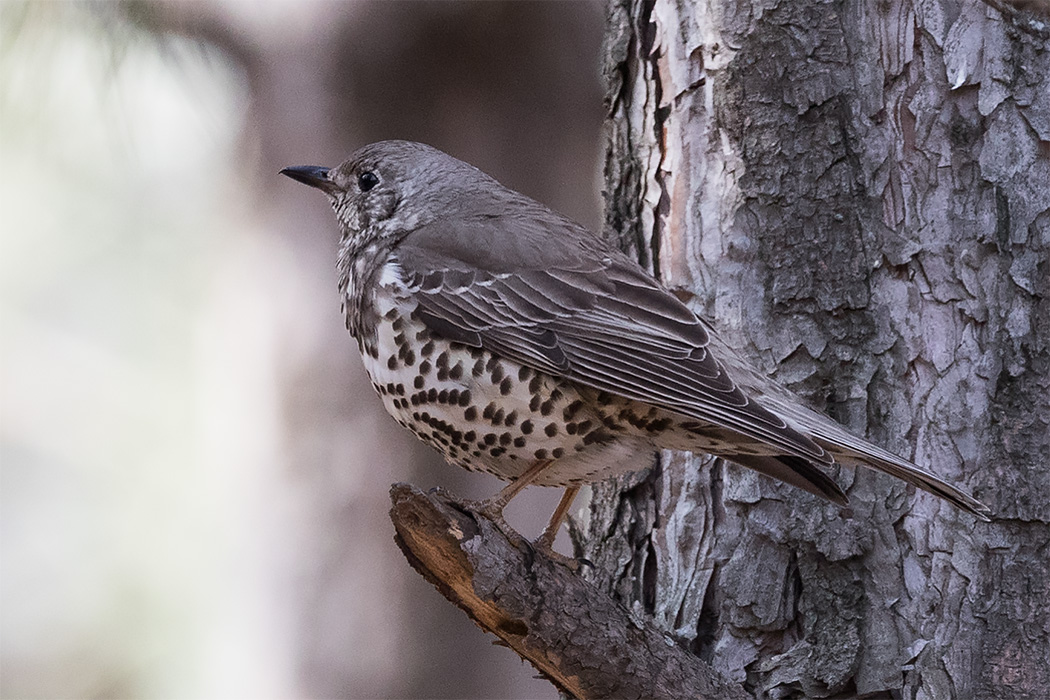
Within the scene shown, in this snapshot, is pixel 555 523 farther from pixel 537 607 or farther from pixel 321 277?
pixel 321 277

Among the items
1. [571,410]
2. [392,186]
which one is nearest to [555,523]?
[571,410]

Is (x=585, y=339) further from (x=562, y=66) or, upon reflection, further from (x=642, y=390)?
(x=562, y=66)

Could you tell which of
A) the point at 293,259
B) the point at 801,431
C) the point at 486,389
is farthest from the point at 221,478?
the point at 801,431

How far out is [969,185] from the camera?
11.0ft

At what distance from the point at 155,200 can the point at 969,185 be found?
14.5 feet

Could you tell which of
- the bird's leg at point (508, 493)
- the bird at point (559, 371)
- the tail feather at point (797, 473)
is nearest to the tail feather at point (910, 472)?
the bird at point (559, 371)

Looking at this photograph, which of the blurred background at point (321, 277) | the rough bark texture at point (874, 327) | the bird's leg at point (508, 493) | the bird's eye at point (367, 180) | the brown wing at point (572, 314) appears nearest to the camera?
the brown wing at point (572, 314)

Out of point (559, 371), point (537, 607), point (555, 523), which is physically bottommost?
point (555, 523)

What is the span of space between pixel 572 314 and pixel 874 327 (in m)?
0.94

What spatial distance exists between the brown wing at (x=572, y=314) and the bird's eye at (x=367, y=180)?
385 mm

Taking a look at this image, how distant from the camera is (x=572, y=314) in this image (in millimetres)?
3271

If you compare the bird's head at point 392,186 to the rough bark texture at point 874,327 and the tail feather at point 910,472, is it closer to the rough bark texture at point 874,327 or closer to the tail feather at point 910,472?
the rough bark texture at point 874,327

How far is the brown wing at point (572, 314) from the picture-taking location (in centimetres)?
296

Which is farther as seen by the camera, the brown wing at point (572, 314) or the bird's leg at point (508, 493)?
the bird's leg at point (508, 493)
